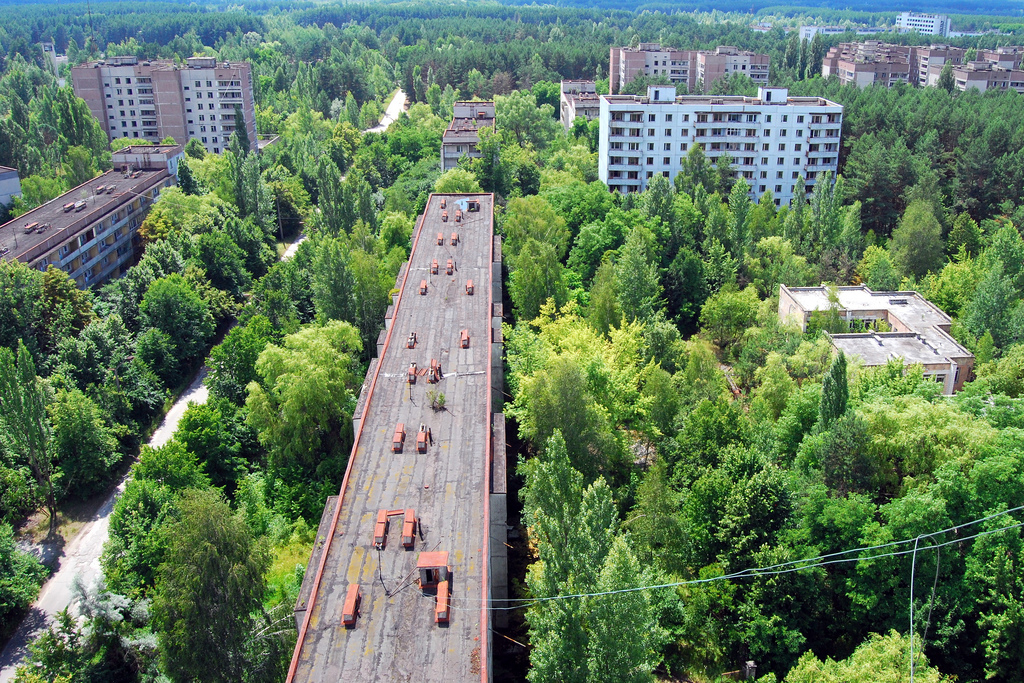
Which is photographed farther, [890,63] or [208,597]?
[890,63]

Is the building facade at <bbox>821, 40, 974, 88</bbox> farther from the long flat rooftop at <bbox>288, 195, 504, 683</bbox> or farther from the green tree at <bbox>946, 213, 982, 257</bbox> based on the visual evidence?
the long flat rooftop at <bbox>288, 195, 504, 683</bbox>

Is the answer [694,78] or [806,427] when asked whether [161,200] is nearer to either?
[806,427]

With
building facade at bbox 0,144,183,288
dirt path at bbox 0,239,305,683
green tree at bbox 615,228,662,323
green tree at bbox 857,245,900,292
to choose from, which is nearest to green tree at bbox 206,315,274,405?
dirt path at bbox 0,239,305,683

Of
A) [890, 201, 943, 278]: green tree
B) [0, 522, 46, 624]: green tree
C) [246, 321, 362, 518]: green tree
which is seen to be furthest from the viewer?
[890, 201, 943, 278]: green tree

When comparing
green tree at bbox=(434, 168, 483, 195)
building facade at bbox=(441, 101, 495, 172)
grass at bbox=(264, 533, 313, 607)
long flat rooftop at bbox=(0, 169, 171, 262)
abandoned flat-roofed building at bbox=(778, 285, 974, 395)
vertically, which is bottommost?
grass at bbox=(264, 533, 313, 607)

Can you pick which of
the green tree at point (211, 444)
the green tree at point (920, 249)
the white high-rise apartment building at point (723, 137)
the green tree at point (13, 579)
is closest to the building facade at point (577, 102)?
the white high-rise apartment building at point (723, 137)

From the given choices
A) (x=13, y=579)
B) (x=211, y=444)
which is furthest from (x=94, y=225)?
(x=13, y=579)

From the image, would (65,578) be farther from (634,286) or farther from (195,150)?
(195,150)
